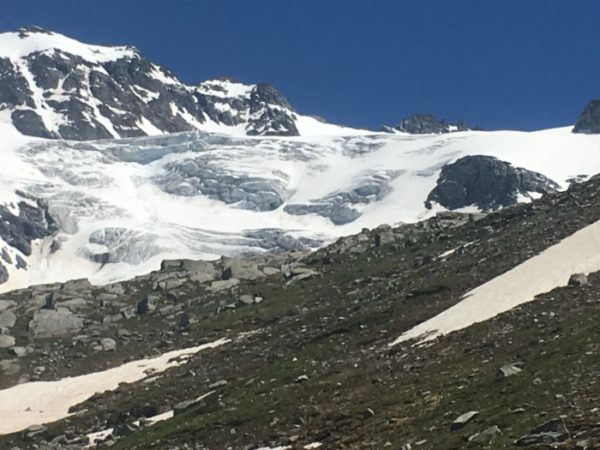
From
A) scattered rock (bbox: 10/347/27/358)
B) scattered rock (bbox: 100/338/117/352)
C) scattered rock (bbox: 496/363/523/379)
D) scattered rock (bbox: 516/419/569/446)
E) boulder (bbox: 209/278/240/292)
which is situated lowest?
scattered rock (bbox: 516/419/569/446)

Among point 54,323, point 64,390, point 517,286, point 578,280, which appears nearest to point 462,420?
point 578,280

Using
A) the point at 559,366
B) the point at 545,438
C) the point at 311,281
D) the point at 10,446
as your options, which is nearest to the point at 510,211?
the point at 311,281

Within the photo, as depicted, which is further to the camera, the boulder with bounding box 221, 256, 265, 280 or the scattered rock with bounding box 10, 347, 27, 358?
the boulder with bounding box 221, 256, 265, 280

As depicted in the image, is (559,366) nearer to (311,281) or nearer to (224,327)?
(224,327)

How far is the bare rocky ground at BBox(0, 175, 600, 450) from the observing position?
36250mm

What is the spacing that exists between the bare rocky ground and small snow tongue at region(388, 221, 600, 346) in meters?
1.96

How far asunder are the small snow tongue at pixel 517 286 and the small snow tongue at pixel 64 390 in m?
29.3

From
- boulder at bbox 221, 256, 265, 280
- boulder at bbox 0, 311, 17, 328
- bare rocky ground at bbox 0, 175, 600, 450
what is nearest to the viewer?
bare rocky ground at bbox 0, 175, 600, 450

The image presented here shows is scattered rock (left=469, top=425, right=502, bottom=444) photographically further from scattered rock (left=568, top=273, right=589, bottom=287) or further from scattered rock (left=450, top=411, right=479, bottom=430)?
scattered rock (left=568, top=273, right=589, bottom=287)

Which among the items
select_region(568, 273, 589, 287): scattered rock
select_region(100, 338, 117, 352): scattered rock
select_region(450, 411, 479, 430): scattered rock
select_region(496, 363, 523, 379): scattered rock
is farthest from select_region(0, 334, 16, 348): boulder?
select_region(450, 411, 479, 430): scattered rock

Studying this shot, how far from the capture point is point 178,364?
82438 mm

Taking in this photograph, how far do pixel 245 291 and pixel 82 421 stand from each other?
45150 millimetres

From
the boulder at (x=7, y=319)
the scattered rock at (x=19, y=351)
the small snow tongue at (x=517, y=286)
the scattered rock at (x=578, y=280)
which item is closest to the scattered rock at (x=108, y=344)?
the scattered rock at (x=19, y=351)

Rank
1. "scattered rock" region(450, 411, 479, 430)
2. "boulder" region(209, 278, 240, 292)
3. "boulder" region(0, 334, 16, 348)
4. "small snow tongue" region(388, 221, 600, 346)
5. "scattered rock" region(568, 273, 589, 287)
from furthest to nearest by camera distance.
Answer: "boulder" region(209, 278, 240, 292) → "boulder" region(0, 334, 16, 348) → "small snow tongue" region(388, 221, 600, 346) → "scattered rock" region(568, 273, 589, 287) → "scattered rock" region(450, 411, 479, 430)
